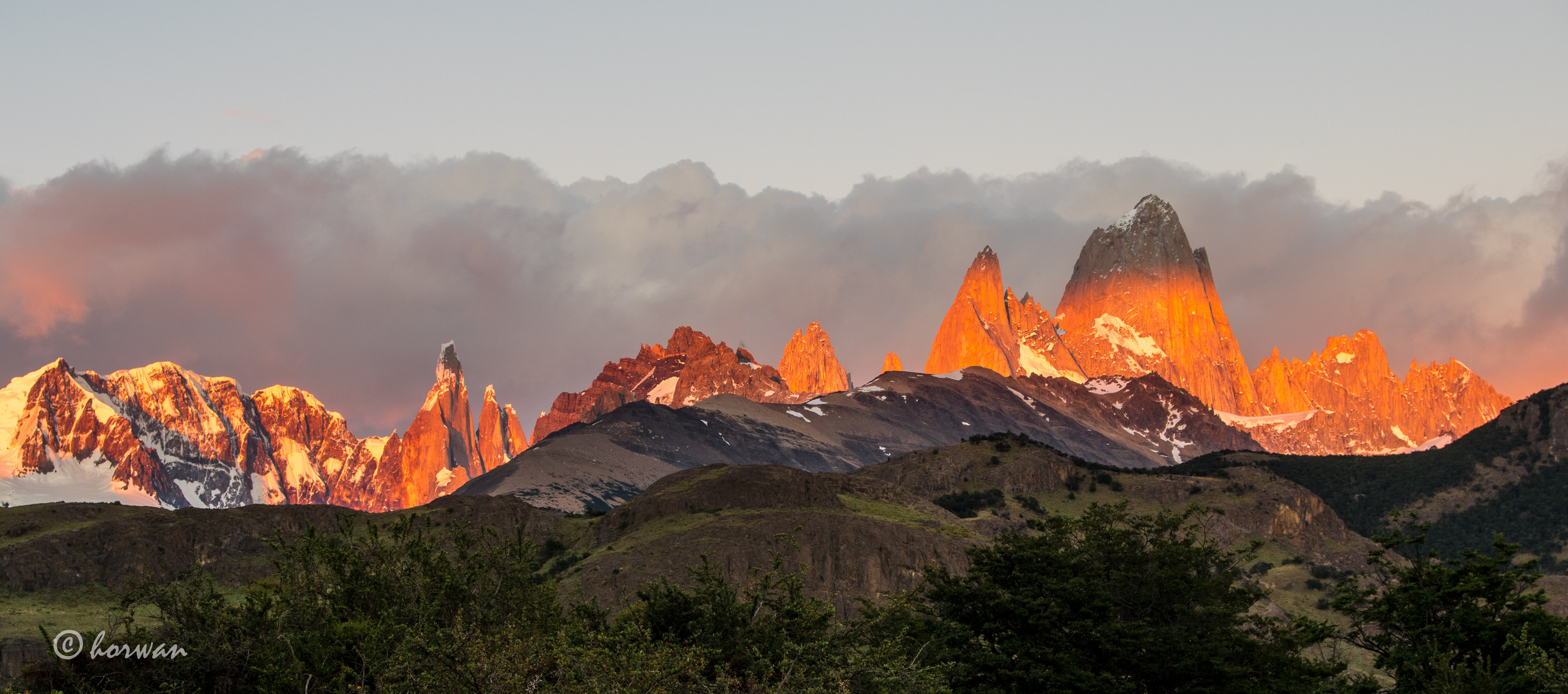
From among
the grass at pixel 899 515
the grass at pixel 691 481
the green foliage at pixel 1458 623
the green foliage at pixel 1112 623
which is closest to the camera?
the green foliage at pixel 1458 623

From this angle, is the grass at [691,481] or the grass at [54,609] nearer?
the grass at [54,609]

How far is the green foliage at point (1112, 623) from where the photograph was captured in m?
52.2

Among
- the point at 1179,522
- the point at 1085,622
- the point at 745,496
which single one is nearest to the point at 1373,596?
the point at 1179,522

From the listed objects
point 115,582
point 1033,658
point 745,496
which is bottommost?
point 1033,658

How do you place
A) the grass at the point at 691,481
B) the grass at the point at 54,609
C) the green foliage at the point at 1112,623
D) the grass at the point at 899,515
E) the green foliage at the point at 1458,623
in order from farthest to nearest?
the grass at the point at 691,481 → the grass at the point at 899,515 → the grass at the point at 54,609 → the green foliage at the point at 1112,623 → the green foliage at the point at 1458,623

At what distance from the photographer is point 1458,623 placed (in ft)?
178

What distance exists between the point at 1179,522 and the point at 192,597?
49.1 meters

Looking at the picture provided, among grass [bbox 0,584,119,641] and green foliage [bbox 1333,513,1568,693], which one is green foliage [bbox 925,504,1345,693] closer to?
green foliage [bbox 1333,513,1568,693]

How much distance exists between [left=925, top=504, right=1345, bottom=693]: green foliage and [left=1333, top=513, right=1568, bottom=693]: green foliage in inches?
121

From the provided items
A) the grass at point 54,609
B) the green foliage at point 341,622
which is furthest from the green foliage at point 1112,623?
the grass at point 54,609

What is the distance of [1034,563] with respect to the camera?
5941cm

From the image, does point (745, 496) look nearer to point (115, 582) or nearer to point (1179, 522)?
point (115, 582)

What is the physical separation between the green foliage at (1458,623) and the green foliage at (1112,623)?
3077 millimetres

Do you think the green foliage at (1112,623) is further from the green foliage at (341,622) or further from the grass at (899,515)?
the grass at (899,515)
